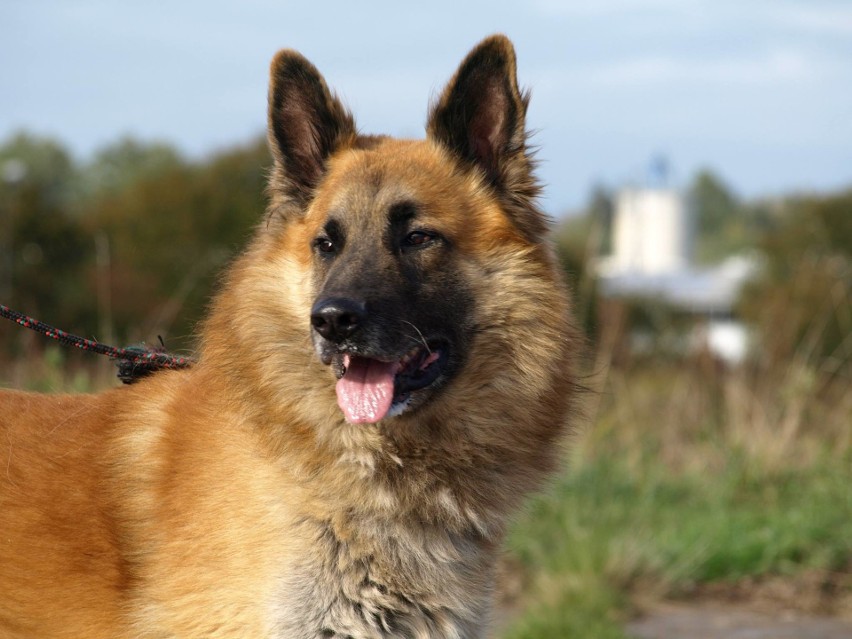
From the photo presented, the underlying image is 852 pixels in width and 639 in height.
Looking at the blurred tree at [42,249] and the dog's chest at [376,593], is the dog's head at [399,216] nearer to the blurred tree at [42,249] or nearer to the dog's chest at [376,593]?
the dog's chest at [376,593]

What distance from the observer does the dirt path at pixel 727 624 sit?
5863 millimetres

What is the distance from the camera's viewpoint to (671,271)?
251ft

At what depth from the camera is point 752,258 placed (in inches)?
1412

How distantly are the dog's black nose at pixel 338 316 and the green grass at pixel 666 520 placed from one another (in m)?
2.36

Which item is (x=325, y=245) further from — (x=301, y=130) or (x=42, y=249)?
(x=42, y=249)

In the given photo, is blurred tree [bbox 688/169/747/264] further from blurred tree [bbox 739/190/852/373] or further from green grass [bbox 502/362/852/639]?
green grass [bbox 502/362/852/639]

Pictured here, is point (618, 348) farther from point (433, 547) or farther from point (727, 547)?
point (433, 547)

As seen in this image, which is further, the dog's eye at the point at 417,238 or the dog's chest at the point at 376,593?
the dog's eye at the point at 417,238

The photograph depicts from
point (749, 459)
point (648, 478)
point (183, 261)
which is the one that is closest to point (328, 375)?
point (648, 478)

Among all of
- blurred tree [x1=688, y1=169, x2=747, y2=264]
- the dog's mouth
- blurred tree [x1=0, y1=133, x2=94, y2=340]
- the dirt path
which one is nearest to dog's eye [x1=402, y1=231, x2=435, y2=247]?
the dog's mouth

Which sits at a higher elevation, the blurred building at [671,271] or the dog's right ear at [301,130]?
the dog's right ear at [301,130]

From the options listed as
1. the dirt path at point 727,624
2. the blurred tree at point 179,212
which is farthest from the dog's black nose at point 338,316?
the blurred tree at point 179,212

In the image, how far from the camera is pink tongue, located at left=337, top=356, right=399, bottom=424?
341 cm

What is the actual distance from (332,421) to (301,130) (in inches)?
45.6
